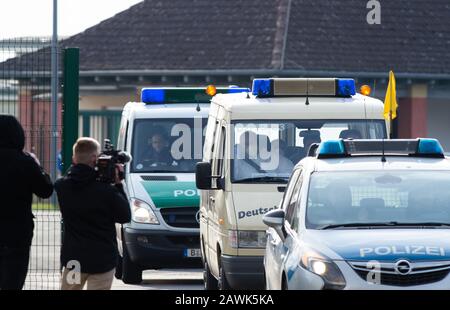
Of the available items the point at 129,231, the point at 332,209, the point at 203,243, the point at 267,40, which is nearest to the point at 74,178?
the point at 332,209

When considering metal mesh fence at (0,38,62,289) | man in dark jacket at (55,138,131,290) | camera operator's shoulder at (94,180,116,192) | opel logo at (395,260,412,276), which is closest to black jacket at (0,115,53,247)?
man in dark jacket at (55,138,131,290)

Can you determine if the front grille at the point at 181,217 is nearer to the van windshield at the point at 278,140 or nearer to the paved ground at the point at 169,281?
the paved ground at the point at 169,281

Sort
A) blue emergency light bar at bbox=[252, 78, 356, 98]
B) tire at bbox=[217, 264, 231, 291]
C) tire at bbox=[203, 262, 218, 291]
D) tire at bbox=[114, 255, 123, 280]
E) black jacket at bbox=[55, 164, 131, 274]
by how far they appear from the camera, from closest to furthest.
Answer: black jacket at bbox=[55, 164, 131, 274] < tire at bbox=[217, 264, 231, 291] < blue emergency light bar at bbox=[252, 78, 356, 98] < tire at bbox=[203, 262, 218, 291] < tire at bbox=[114, 255, 123, 280]

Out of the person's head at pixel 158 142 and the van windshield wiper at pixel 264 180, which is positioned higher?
the person's head at pixel 158 142

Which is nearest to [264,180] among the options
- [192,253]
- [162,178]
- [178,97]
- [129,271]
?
[192,253]

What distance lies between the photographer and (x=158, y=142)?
730 inches

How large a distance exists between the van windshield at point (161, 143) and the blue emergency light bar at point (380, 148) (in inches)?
252

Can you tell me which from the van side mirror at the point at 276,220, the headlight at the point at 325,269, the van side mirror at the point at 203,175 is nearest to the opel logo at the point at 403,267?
the headlight at the point at 325,269

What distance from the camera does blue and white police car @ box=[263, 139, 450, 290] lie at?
10344mm

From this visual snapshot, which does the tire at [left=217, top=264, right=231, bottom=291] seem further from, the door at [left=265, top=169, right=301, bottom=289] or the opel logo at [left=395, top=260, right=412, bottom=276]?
the opel logo at [left=395, top=260, right=412, bottom=276]

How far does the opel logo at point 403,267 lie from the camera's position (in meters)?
10.3

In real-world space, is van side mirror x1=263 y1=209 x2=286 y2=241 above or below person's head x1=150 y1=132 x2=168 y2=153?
below

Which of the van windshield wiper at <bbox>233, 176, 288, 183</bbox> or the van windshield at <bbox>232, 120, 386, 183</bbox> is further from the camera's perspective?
the van windshield at <bbox>232, 120, 386, 183</bbox>
